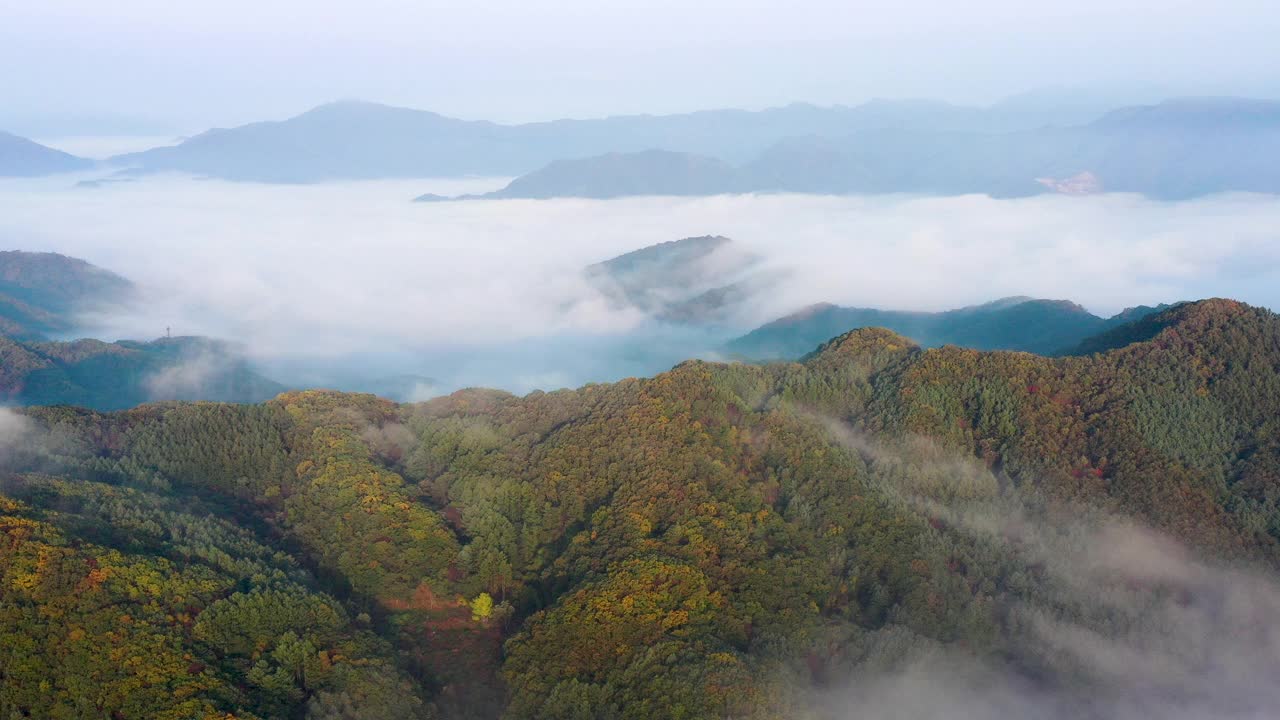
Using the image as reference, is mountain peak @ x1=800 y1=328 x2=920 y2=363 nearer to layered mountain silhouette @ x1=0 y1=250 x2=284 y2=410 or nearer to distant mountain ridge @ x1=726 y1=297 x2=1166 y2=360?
distant mountain ridge @ x1=726 y1=297 x2=1166 y2=360

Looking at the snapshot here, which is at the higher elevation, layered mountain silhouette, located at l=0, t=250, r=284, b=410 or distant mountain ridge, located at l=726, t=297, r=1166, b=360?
distant mountain ridge, located at l=726, t=297, r=1166, b=360

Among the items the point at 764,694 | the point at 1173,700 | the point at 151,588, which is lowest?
the point at 1173,700

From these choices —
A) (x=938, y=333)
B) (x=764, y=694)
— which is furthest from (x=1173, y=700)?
(x=938, y=333)

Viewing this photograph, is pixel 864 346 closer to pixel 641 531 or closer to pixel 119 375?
pixel 641 531

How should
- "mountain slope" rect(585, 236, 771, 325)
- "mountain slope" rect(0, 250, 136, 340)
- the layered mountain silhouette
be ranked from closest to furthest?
the layered mountain silhouette < "mountain slope" rect(0, 250, 136, 340) < "mountain slope" rect(585, 236, 771, 325)

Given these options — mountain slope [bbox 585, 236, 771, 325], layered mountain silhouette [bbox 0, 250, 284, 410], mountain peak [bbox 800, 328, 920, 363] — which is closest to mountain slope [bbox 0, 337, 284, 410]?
layered mountain silhouette [bbox 0, 250, 284, 410]

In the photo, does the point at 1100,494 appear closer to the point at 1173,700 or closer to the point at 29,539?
the point at 1173,700
